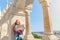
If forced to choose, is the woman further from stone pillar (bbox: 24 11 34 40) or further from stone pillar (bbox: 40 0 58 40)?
stone pillar (bbox: 40 0 58 40)

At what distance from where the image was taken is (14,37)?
27.4 feet

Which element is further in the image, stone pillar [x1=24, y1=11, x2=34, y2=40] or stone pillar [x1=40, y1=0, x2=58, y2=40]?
stone pillar [x1=24, y1=11, x2=34, y2=40]

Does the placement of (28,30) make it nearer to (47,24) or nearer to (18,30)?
(18,30)

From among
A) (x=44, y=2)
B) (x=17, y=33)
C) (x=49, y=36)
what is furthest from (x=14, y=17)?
(x=49, y=36)

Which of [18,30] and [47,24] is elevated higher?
[47,24]

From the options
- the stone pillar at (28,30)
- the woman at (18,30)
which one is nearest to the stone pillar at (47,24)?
the stone pillar at (28,30)

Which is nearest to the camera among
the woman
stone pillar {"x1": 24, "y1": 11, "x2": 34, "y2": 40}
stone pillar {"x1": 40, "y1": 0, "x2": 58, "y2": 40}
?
stone pillar {"x1": 40, "y1": 0, "x2": 58, "y2": 40}

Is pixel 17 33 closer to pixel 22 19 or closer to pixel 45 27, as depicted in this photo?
pixel 22 19

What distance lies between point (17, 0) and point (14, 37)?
2489 mm

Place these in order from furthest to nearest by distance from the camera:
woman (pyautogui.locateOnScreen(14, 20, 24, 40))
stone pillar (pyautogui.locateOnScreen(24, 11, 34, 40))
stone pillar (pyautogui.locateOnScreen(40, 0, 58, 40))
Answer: woman (pyautogui.locateOnScreen(14, 20, 24, 40))
stone pillar (pyautogui.locateOnScreen(24, 11, 34, 40))
stone pillar (pyautogui.locateOnScreen(40, 0, 58, 40))

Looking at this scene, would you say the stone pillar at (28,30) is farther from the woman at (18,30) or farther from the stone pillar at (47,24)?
the stone pillar at (47,24)

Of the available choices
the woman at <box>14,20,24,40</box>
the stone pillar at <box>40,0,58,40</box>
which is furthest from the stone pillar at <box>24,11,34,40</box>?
the stone pillar at <box>40,0,58,40</box>

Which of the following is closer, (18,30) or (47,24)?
(47,24)

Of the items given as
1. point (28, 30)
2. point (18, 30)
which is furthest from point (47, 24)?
point (18, 30)
